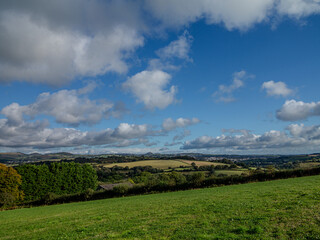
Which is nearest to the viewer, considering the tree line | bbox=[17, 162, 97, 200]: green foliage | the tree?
the tree

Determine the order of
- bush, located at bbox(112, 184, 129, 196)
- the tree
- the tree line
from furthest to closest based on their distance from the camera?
the tree line < the tree < bush, located at bbox(112, 184, 129, 196)

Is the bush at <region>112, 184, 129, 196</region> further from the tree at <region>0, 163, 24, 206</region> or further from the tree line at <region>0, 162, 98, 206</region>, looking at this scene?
the tree at <region>0, 163, 24, 206</region>

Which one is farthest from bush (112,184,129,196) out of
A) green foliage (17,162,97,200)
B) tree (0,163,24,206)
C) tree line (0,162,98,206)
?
tree (0,163,24,206)

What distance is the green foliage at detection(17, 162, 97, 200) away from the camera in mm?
67062

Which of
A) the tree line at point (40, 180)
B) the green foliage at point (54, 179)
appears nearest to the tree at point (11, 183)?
the tree line at point (40, 180)

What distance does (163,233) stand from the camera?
35.0ft

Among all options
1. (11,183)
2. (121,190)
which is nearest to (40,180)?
(11,183)

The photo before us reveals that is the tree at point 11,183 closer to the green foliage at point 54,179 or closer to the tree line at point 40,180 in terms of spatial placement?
the tree line at point 40,180

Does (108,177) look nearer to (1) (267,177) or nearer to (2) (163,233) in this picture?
(1) (267,177)

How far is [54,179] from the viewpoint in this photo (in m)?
71.3

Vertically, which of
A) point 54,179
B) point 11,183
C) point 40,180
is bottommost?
point 54,179

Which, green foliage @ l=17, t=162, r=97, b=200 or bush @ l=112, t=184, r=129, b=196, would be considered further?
green foliage @ l=17, t=162, r=97, b=200

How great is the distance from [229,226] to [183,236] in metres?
2.45

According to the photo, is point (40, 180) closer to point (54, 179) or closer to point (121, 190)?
point (54, 179)
